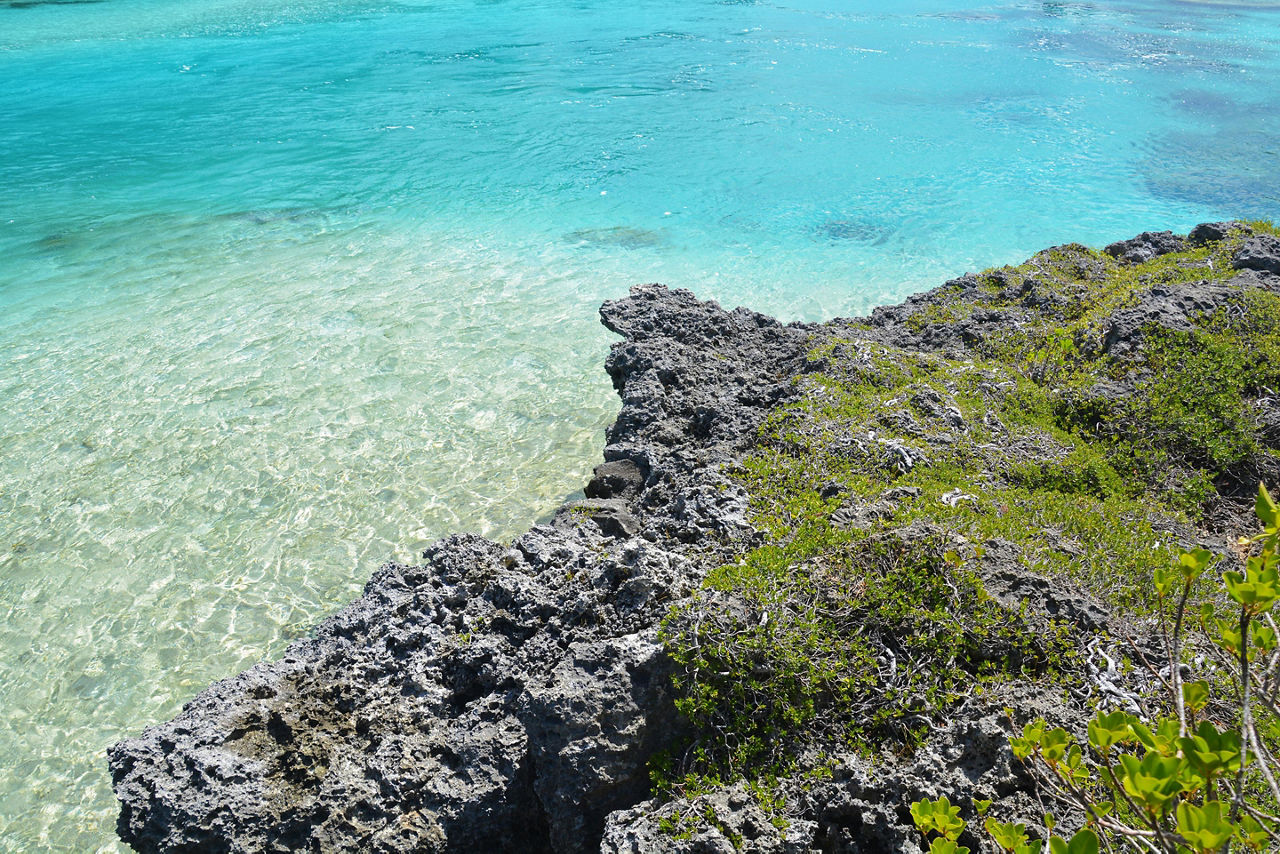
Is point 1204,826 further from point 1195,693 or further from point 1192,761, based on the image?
point 1195,693

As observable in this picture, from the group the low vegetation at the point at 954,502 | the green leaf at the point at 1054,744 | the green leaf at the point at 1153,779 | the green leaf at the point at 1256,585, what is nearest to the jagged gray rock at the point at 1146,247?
the low vegetation at the point at 954,502

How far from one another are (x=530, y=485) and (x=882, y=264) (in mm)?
8611

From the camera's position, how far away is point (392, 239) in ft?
48.9

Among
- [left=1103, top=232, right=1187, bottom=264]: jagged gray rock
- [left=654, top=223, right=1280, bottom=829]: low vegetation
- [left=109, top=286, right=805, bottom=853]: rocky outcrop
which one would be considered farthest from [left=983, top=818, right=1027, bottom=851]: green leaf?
[left=1103, top=232, right=1187, bottom=264]: jagged gray rock

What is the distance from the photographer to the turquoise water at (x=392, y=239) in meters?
7.57

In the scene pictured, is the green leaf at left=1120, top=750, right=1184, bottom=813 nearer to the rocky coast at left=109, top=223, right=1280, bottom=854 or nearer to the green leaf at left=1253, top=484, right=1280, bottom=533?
the green leaf at left=1253, top=484, right=1280, bottom=533

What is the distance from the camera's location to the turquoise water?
24.8 ft

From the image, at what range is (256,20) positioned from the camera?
117 feet

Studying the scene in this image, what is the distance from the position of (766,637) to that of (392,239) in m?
12.9

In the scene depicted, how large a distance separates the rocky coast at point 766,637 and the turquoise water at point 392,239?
249cm

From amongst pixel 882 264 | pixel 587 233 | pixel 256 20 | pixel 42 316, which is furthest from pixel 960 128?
pixel 256 20

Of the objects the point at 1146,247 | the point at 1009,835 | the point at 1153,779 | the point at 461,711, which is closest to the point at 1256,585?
the point at 1153,779

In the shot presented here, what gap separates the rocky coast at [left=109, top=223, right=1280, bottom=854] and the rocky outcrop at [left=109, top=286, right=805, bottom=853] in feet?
0.05

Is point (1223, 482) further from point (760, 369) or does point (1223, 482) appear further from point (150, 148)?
point (150, 148)
